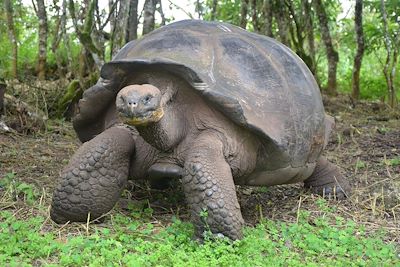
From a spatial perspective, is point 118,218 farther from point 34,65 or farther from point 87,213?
point 34,65

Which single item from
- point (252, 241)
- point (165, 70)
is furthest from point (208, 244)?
point (165, 70)

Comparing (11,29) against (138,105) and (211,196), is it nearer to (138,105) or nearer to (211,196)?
(138,105)

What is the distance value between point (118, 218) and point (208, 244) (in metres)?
0.71

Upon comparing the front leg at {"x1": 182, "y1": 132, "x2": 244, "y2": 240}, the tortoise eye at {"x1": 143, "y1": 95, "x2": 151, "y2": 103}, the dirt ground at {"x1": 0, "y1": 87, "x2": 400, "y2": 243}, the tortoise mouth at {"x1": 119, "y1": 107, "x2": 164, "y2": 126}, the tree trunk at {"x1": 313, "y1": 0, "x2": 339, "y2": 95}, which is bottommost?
the dirt ground at {"x1": 0, "y1": 87, "x2": 400, "y2": 243}

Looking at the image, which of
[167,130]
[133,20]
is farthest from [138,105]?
[133,20]

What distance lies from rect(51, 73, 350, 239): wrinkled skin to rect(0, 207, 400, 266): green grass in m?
0.14

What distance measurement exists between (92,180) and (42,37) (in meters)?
4.46

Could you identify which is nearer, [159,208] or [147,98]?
[147,98]

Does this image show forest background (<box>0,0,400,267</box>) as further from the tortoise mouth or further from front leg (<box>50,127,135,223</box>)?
the tortoise mouth

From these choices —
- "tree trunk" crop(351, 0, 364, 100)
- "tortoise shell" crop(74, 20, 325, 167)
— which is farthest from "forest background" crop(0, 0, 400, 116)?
"tortoise shell" crop(74, 20, 325, 167)

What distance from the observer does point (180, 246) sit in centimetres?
284

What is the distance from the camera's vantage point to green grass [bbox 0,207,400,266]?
2588 mm

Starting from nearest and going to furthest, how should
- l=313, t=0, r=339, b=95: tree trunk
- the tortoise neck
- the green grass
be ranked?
the green grass → the tortoise neck → l=313, t=0, r=339, b=95: tree trunk

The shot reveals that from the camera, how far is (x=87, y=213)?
315cm
